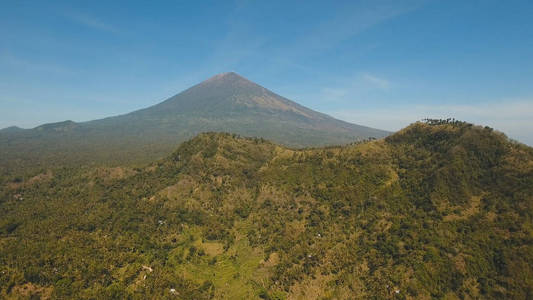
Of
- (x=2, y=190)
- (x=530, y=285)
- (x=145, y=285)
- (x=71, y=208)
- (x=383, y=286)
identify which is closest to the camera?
(x=530, y=285)

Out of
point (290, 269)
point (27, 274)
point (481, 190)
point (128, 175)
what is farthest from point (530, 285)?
point (128, 175)

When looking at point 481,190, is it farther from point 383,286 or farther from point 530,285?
point 383,286

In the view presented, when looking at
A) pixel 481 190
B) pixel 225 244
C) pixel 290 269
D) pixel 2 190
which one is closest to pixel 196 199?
pixel 225 244

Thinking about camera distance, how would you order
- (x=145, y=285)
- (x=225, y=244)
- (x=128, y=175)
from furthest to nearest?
(x=128, y=175), (x=225, y=244), (x=145, y=285)

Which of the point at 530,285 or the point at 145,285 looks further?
the point at 145,285

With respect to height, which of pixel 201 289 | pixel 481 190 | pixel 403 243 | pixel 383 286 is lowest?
pixel 201 289

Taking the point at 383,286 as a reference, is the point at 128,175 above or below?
above
